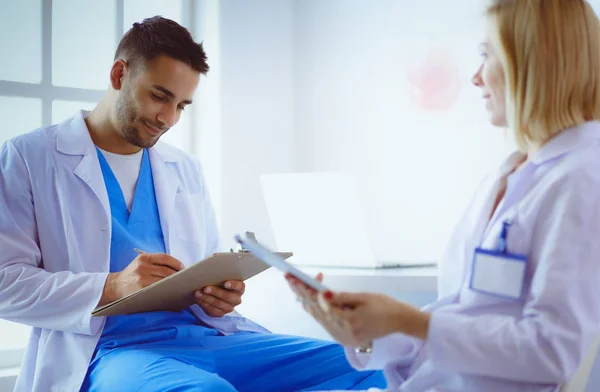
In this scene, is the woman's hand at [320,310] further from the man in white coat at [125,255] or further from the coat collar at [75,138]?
the coat collar at [75,138]

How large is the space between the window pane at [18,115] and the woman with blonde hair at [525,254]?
194cm

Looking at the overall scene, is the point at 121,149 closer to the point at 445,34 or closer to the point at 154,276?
the point at 154,276

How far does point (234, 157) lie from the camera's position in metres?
3.01

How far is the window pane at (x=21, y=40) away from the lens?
8.19ft

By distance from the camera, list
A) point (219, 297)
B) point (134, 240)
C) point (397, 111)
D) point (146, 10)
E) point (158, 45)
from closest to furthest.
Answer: point (219, 297) < point (134, 240) < point (158, 45) < point (397, 111) < point (146, 10)

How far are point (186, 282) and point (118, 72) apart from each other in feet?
2.58

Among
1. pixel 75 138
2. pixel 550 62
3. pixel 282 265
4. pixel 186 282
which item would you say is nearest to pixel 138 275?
pixel 186 282

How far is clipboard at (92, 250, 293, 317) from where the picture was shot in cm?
135

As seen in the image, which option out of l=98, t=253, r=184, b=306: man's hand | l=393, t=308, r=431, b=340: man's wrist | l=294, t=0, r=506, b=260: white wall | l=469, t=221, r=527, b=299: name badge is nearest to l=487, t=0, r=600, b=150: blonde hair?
l=469, t=221, r=527, b=299: name badge

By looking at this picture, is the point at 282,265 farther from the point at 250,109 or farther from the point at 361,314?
the point at 250,109

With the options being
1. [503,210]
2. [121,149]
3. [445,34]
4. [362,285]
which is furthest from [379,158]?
[503,210]

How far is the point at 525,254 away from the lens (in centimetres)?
96

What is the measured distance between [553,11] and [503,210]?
313 mm

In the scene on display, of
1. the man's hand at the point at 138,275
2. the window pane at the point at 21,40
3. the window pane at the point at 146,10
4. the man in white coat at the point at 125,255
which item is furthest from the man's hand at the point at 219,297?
the window pane at the point at 146,10
